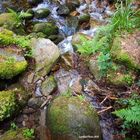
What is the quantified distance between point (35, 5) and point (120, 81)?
4.81 m

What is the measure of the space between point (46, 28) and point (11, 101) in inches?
120

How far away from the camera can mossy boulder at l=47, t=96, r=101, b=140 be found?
158 inches

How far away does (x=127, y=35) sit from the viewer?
562 centimetres

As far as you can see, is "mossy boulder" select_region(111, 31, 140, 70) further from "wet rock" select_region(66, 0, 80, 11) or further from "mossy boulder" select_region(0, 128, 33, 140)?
"wet rock" select_region(66, 0, 80, 11)

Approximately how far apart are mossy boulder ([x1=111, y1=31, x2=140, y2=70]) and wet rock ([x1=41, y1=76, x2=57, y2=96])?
137 cm

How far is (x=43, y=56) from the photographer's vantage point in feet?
18.9

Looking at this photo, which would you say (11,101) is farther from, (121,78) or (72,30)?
(72,30)

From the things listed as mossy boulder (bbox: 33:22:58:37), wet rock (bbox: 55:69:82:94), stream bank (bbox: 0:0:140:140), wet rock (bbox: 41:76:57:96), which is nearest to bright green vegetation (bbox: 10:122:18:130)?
stream bank (bbox: 0:0:140:140)

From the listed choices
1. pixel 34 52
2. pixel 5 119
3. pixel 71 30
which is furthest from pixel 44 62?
pixel 71 30

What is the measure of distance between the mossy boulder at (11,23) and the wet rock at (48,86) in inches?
88.7

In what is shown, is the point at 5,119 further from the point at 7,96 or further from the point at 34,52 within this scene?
the point at 34,52

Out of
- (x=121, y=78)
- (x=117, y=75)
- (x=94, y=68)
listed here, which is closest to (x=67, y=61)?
(x=94, y=68)

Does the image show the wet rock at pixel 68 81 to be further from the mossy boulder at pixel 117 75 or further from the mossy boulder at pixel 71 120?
the mossy boulder at pixel 71 120

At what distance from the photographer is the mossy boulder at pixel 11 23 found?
23.1ft
